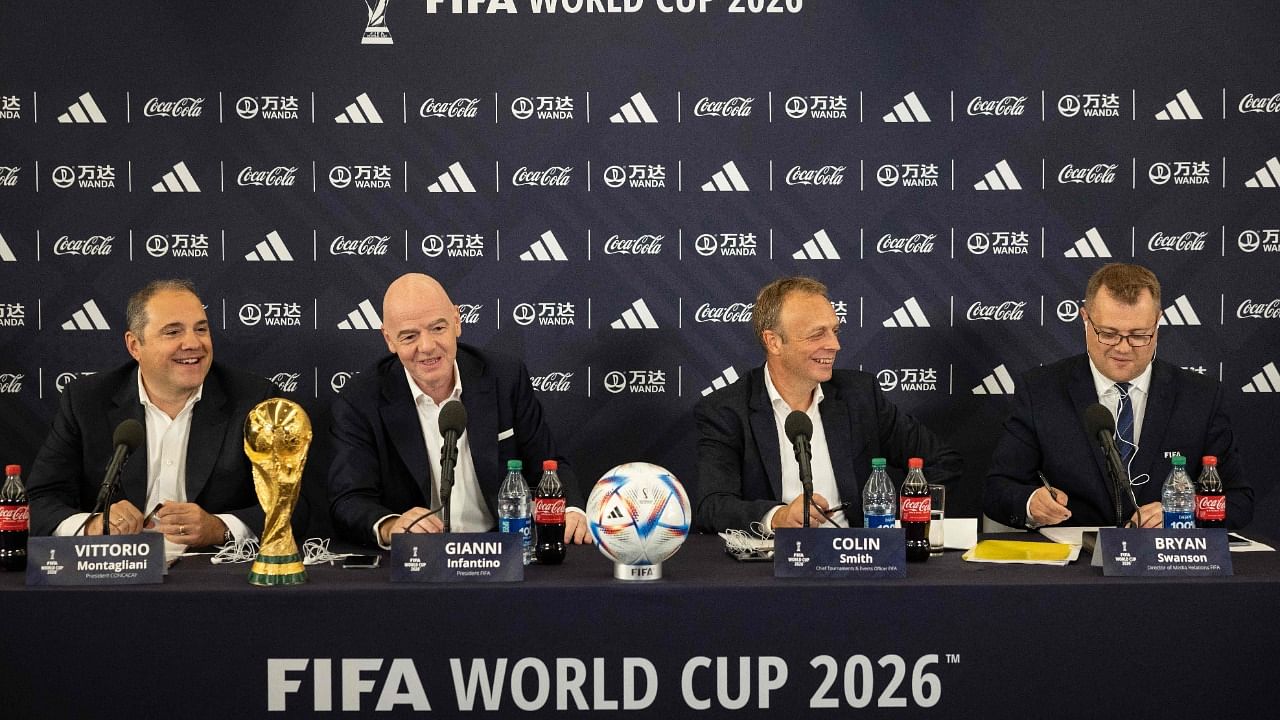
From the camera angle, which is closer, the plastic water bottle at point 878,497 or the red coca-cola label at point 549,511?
the red coca-cola label at point 549,511

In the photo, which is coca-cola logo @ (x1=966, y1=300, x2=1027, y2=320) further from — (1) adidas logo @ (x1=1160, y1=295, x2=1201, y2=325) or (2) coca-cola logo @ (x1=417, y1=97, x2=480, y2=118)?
(2) coca-cola logo @ (x1=417, y1=97, x2=480, y2=118)

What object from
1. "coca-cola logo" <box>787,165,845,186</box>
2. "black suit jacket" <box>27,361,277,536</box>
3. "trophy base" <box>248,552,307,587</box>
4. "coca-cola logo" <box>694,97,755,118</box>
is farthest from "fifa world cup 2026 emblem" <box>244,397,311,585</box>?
"coca-cola logo" <box>787,165,845,186</box>

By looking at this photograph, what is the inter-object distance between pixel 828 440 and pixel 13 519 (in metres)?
2.21

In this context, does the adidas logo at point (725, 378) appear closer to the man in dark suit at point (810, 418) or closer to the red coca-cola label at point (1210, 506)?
the man in dark suit at point (810, 418)

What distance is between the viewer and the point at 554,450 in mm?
3873

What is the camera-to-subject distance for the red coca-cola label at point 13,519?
2736 mm

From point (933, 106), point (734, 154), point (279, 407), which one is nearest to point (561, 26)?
point (734, 154)

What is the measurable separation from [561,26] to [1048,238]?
1.87 meters

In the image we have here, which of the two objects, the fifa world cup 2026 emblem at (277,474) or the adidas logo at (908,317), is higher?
the adidas logo at (908,317)

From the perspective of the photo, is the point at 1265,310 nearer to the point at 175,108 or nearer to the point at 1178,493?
the point at 1178,493

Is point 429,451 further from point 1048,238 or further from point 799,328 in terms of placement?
point 1048,238

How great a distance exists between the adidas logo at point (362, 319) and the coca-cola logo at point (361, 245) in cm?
17

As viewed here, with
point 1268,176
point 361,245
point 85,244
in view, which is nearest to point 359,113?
point 361,245

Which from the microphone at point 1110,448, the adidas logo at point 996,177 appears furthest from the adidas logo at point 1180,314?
the microphone at point 1110,448
